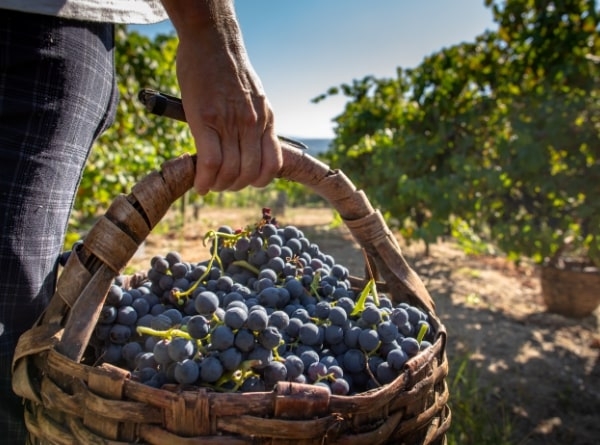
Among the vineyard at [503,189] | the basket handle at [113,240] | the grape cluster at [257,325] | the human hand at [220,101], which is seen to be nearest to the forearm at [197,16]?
the human hand at [220,101]

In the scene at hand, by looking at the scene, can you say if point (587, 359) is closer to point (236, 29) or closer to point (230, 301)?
point (230, 301)

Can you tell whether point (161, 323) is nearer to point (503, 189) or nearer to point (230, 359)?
point (230, 359)

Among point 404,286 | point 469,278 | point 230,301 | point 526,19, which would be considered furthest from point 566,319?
point 230,301

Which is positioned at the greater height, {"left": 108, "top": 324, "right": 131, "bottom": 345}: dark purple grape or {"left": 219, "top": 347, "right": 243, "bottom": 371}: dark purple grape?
{"left": 219, "top": 347, "right": 243, "bottom": 371}: dark purple grape

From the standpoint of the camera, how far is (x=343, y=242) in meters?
7.32

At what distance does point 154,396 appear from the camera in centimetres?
77

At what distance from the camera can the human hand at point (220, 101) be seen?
3.01 feet

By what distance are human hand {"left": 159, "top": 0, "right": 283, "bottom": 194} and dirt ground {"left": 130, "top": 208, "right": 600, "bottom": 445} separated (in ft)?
6.26

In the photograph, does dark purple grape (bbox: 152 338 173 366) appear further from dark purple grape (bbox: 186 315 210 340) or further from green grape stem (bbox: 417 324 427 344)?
green grape stem (bbox: 417 324 427 344)

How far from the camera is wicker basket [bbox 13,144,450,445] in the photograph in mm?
757

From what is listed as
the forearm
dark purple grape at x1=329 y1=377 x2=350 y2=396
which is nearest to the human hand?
the forearm

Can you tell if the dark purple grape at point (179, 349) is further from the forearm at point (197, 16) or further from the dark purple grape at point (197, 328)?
the forearm at point (197, 16)

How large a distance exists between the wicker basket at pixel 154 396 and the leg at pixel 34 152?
0.53ft

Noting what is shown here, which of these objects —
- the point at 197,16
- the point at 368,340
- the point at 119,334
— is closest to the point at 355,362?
the point at 368,340
